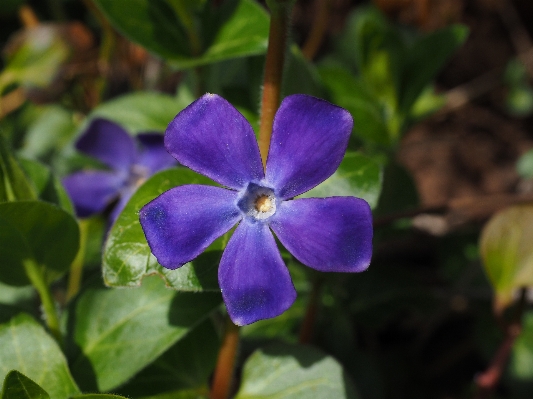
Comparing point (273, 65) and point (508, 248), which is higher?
point (273, 65)

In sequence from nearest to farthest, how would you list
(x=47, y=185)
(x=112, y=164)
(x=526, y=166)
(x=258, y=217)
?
(x=258, y=217) → (x=47, y=185) → (x=112, y=164) → (x=526, y=166)

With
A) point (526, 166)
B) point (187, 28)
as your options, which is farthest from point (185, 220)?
point (526, 166)

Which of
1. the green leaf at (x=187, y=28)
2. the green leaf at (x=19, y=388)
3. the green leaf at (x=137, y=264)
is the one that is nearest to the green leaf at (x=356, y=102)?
the green leaf at (x=187, y=28)

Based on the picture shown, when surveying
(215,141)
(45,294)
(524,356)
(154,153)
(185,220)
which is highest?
(215,141)

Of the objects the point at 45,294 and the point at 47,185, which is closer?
the point at 45,294

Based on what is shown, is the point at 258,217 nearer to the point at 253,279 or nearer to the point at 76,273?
the point at 253,279

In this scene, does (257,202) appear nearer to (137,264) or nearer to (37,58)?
(137,264)

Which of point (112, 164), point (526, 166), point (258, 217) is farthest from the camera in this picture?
point (526, 166)
